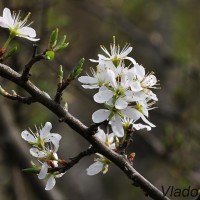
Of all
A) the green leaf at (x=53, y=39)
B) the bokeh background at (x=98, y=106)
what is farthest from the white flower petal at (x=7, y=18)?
the bokeh background at (x=98, y=106)

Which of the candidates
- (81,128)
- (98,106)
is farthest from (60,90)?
(98,106)

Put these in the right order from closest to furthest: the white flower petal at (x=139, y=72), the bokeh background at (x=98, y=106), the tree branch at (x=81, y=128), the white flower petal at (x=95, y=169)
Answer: the tree branch at (x=81, y=128)
the white flower petal at (x=139, y=72)
the white flower petal at (x=95, y=169)
the bokeh background at (x=98, y=106)

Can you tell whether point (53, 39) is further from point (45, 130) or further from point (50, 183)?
point (50, 183)

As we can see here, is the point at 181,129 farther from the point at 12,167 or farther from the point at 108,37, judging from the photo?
the point at 108,37

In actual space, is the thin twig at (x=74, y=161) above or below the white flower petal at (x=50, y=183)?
above

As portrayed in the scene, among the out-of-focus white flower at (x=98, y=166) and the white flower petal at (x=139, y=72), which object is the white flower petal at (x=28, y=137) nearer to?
the out-of-focus white flower at (x=98, y=166)

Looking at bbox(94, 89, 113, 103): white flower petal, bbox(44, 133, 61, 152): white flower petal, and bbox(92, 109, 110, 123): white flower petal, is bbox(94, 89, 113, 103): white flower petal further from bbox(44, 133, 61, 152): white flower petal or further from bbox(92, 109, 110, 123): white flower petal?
bbox(44, 133, 61, 152): white flower petal

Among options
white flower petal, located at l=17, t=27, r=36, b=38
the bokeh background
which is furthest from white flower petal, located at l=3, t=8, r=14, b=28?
the bokeh background
